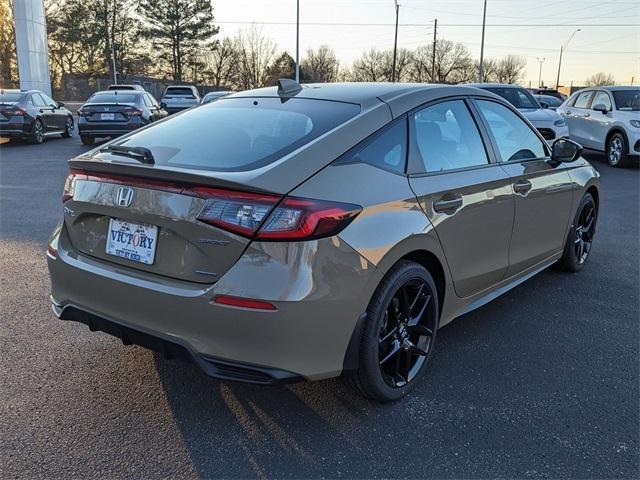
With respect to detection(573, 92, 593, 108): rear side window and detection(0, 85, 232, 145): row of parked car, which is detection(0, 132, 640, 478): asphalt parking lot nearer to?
detection(0, 85, 232, 145): row of parked car

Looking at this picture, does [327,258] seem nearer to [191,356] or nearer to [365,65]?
[191,356]

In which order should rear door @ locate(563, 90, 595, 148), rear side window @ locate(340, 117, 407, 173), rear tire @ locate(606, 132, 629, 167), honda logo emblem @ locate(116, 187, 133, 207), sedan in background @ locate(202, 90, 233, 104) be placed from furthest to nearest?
rear door @ locate(563, 90, 595, 148)
rear tire @ locate(606, 132, 629, 167)
sedan in background @ locate(202, 90, 233, 104)
rear side window @ locate(340, 117, 407, 173)
honda logo emblem @ locate(116, 187, 133, 207)

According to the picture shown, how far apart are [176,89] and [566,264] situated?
85.7 feet

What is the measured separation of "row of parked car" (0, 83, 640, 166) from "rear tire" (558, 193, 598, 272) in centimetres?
709

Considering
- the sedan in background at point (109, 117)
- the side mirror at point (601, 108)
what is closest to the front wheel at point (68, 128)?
the sedan in background at point (109, 117)

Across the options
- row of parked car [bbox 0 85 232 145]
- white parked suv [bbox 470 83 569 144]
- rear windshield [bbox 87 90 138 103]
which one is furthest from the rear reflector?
rear windshield [bbox 87 90 138 103]

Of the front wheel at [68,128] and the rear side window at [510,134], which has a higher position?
the rear side window at [510,134]

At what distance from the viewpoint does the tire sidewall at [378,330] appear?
2.63 meters

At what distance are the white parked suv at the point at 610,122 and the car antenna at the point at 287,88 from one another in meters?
11.4

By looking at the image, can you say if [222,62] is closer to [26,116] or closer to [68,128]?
[68,128]

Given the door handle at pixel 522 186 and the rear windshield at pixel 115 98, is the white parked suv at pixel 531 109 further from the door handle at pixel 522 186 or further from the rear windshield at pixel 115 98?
the door handle at pixel 522 186

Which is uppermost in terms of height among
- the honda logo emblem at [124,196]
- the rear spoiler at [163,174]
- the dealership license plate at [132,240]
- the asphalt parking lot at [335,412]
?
the rear spoiler at [163,174]

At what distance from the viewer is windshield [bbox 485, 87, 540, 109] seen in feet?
43.6

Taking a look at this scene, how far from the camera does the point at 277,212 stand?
230 cm
